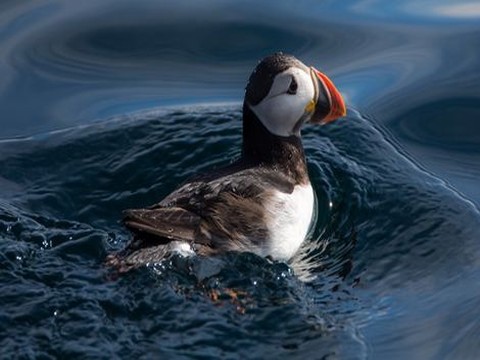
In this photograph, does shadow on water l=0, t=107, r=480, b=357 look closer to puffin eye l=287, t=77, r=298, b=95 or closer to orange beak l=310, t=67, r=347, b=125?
orange beak l=310, t=67, r=347, b=125

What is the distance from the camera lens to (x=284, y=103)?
8602 mm

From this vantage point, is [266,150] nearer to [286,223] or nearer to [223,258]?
[286,223]

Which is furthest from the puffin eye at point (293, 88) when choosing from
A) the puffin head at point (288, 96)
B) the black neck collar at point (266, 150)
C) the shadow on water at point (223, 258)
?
the shadow on water at point (223, 258)

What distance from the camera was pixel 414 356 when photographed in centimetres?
717

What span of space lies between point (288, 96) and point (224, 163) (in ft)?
3.70

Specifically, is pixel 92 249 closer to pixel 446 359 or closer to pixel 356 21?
pixel 446 359

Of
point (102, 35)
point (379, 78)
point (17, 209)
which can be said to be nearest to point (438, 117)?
point (379, 78)

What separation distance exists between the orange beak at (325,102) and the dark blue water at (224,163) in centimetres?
65

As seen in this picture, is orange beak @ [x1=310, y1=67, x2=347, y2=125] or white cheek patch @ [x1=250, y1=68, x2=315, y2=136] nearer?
white cheek patch @ [x1=250, y1=68, x2=315, y2=136]

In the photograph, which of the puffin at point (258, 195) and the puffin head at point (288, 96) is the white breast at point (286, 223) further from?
the puffin head at point (288, 96)

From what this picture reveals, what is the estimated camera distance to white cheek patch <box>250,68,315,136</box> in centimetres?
852

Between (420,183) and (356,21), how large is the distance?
2932 mm

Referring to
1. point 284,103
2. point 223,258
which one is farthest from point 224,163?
point 223,258

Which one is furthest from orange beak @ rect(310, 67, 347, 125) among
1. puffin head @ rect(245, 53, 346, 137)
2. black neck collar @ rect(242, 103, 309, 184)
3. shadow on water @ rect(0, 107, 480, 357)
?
shadow on water @ rect(0, 107, 480, 357)
